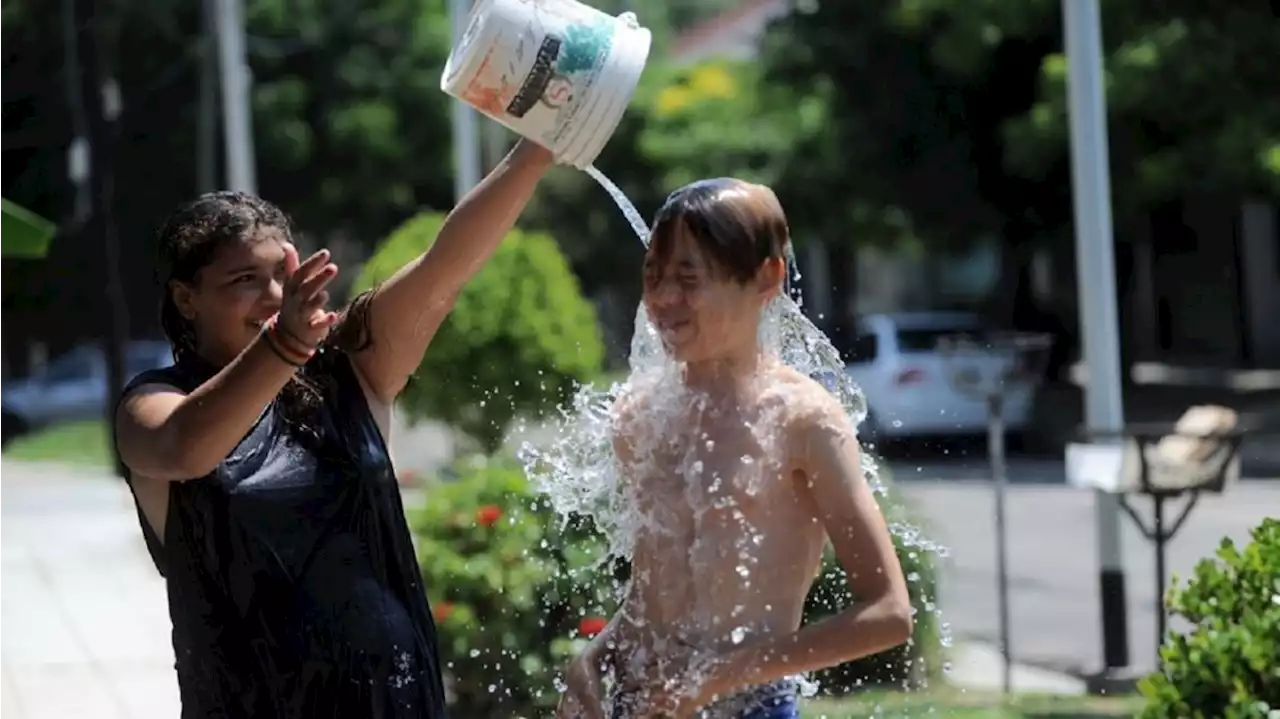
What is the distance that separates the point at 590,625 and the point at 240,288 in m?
2.94

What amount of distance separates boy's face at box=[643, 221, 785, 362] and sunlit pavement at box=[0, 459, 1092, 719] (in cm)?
527

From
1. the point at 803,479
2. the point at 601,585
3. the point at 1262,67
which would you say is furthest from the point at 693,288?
the point at 1262,67

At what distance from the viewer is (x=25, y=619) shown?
10133 mm

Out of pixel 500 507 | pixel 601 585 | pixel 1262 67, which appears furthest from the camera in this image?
pixel 1262 67

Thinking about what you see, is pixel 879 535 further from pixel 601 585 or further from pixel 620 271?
pixel 620 271

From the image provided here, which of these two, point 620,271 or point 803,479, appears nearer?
point 803,479

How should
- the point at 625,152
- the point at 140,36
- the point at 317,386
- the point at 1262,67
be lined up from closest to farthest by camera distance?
the point at 317,386, the point at 1262,67, the point at 140,36, the point at 625,152

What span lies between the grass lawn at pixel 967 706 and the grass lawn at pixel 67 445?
16502 mm

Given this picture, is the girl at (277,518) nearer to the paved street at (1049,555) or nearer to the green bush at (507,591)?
the green bush at (507,591)

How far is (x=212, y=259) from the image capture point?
2.56m

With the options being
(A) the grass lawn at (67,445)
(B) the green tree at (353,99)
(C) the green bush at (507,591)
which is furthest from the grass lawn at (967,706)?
(B) the green tree at (353,99)

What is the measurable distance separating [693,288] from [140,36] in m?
29.7

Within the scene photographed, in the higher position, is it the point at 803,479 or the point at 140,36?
the point at 140,36

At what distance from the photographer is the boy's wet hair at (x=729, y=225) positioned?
2.34 metres
